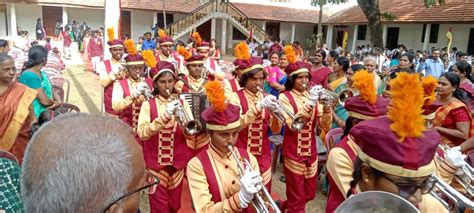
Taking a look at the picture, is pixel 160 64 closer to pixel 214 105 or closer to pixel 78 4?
pixel 214 105

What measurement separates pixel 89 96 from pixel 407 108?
12012 mm

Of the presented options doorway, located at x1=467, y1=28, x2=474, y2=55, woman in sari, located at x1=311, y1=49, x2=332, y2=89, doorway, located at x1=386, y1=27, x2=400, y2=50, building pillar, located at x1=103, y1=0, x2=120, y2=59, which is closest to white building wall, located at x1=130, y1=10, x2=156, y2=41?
doorway, located at x1=386, y1=27, x2=400, y2=50

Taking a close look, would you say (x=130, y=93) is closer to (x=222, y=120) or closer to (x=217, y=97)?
(x=217, y=97)

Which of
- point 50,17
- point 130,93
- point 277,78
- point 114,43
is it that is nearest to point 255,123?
point 130,93

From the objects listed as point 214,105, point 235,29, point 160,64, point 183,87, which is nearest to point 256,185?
point 214,105

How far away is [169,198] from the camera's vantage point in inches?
183

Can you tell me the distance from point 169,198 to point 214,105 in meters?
1.70

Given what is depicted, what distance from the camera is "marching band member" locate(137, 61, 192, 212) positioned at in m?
4.52

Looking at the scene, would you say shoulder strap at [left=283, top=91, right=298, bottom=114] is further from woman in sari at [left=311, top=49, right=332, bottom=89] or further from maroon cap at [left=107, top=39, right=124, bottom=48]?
maroon cap at [left=107, top=39, right=124, bottom=48]

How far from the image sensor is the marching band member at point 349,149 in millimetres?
2914

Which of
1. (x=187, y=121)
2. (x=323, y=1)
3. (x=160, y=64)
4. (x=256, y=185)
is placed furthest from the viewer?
(x=323, y=1)

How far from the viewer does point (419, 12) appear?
26516 mm

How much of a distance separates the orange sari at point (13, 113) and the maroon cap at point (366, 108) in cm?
318

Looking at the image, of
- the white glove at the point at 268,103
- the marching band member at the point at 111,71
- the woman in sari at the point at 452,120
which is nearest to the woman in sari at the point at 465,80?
the woman in sari at the point at 452,120
